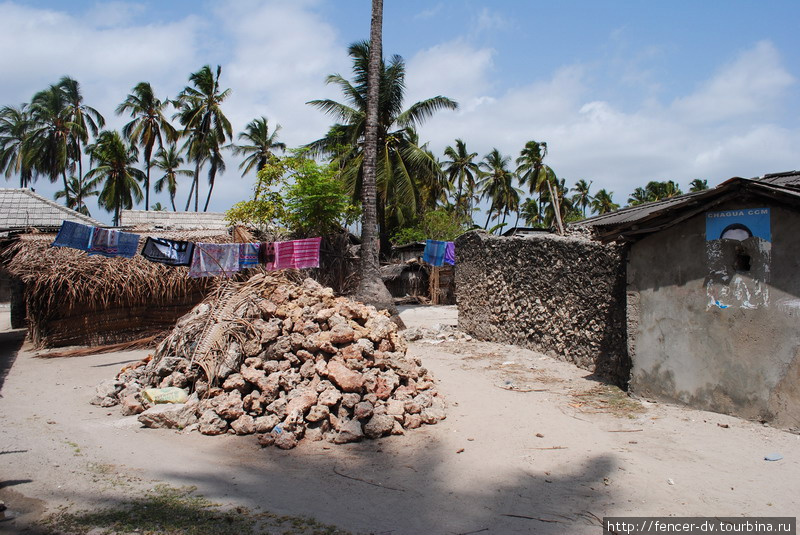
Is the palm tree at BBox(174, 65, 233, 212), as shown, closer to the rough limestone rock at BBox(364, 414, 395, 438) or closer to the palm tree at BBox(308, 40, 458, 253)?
the palm tree at BBox(308, 40, 458, 253)

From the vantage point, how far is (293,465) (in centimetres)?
498

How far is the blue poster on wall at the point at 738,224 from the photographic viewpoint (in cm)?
565

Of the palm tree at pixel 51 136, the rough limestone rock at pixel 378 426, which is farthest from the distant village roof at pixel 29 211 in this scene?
the palm tree at pixel 51 136

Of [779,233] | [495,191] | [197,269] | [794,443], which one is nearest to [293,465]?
[794,443]

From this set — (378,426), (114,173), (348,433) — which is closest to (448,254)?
(378,426)

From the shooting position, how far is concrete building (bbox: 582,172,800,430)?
5.46m

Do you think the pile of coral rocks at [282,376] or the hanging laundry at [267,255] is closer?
the pile of coral rocks at [282,376]

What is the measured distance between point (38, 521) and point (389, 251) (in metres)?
22.9

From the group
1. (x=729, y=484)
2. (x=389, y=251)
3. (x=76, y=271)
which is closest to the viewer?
(x=729, y=484)

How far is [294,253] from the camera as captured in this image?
11594 millimetres

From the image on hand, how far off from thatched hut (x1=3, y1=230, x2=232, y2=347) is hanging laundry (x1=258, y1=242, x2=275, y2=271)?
1.71 metres

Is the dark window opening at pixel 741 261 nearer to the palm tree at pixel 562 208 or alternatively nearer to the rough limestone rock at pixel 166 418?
the rough limestone rock at pixel 166 418

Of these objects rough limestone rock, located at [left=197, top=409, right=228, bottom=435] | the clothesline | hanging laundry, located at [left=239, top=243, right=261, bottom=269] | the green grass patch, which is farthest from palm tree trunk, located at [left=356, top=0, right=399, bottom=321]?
the green grass patch

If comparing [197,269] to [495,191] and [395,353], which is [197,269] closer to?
[395,353]
